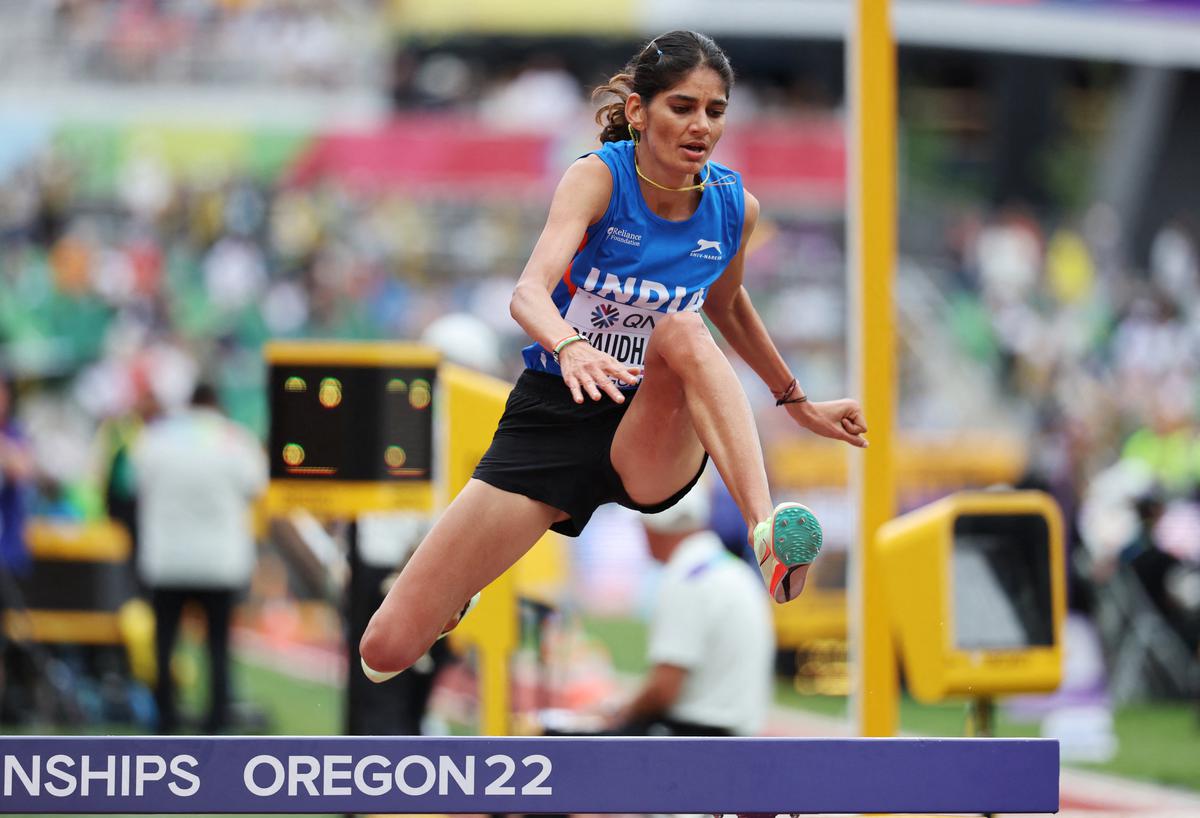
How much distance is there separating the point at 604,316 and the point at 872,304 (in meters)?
2.11

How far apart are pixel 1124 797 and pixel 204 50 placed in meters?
20.8

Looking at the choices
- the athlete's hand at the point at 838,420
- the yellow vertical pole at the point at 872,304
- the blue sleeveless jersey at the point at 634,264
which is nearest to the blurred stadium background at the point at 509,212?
the yellow vertical pole at the point at 872,304

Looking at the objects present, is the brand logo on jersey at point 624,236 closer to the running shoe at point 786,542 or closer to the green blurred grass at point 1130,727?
the running shoe at point 786,542

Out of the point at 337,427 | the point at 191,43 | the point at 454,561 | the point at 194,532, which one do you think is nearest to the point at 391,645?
the point at 454,561

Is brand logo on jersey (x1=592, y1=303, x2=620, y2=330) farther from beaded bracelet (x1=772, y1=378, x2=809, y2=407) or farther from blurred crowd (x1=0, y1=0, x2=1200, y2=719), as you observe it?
blurred crowd (x1=0, y1=0, x2=1200, y2=719)

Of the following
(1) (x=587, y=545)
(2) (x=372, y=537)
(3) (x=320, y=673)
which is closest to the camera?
(2) (x=372, y=537)

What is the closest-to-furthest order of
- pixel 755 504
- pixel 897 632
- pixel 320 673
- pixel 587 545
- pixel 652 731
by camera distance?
pixel 755 504
pixel 897 632
pixel 652 731
pixel 320 673
pixel 587 545

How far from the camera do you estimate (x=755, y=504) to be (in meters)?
4.42

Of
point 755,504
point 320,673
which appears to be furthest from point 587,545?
point 755,504

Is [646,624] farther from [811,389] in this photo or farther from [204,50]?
[204,50]

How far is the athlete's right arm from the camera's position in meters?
4.21

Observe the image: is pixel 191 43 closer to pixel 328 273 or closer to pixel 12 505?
pixel 328 273

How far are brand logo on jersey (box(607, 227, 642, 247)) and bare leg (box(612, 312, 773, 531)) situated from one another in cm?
24

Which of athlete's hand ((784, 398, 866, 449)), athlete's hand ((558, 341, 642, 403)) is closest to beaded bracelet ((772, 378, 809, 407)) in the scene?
athlete's hand ((784, 398, 866, 449))
